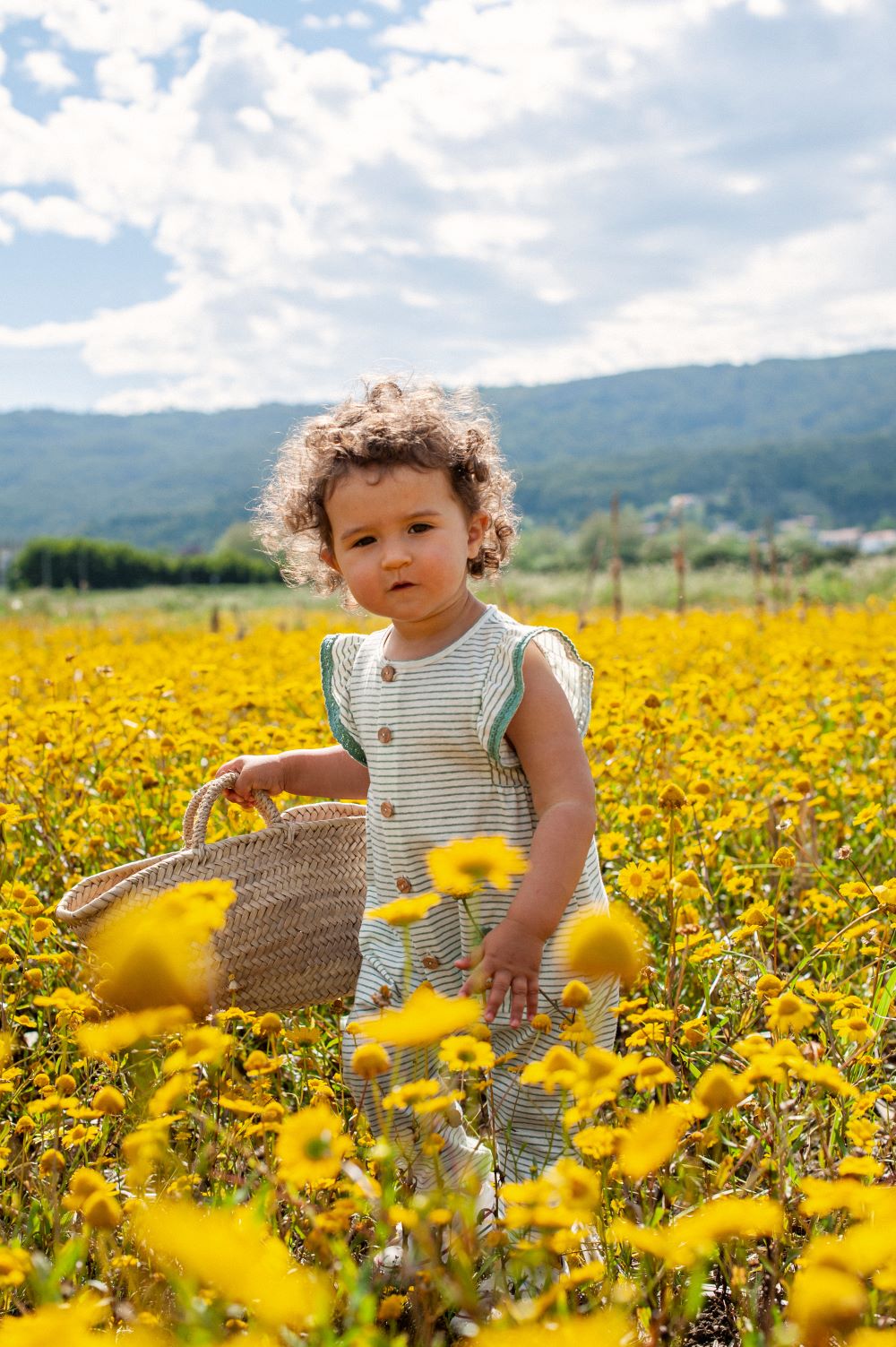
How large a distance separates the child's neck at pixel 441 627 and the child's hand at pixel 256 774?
37 centimetres

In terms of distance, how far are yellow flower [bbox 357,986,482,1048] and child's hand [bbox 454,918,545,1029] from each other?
1.58 feet

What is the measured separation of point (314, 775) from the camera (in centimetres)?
240

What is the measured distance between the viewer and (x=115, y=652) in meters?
7.18

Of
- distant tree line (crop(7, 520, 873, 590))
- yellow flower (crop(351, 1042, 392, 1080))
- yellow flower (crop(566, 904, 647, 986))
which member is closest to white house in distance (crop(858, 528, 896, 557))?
distant tree line (crop(7, 520, 873, 590))

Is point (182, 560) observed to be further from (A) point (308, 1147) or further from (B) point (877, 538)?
(B) point (877, 538)

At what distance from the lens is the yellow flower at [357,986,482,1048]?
107cm

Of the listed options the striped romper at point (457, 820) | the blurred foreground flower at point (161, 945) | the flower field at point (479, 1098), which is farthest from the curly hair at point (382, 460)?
the blurred foreground flower at point (161, 945)

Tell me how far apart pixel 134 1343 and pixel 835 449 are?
150 m

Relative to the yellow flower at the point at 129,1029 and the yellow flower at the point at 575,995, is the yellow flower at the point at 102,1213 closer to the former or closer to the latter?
the yellow flower at the point at 129,1029

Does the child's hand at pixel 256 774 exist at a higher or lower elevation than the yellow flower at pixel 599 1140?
higher

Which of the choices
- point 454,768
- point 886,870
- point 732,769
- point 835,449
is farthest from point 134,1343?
point 835,449

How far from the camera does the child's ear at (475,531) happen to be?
212 centimetres

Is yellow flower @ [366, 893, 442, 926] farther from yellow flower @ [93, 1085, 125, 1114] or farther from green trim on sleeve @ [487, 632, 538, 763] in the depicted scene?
green trim on sleeve @ [487, 632, 538, 763]

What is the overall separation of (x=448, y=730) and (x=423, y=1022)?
3.14 ft
